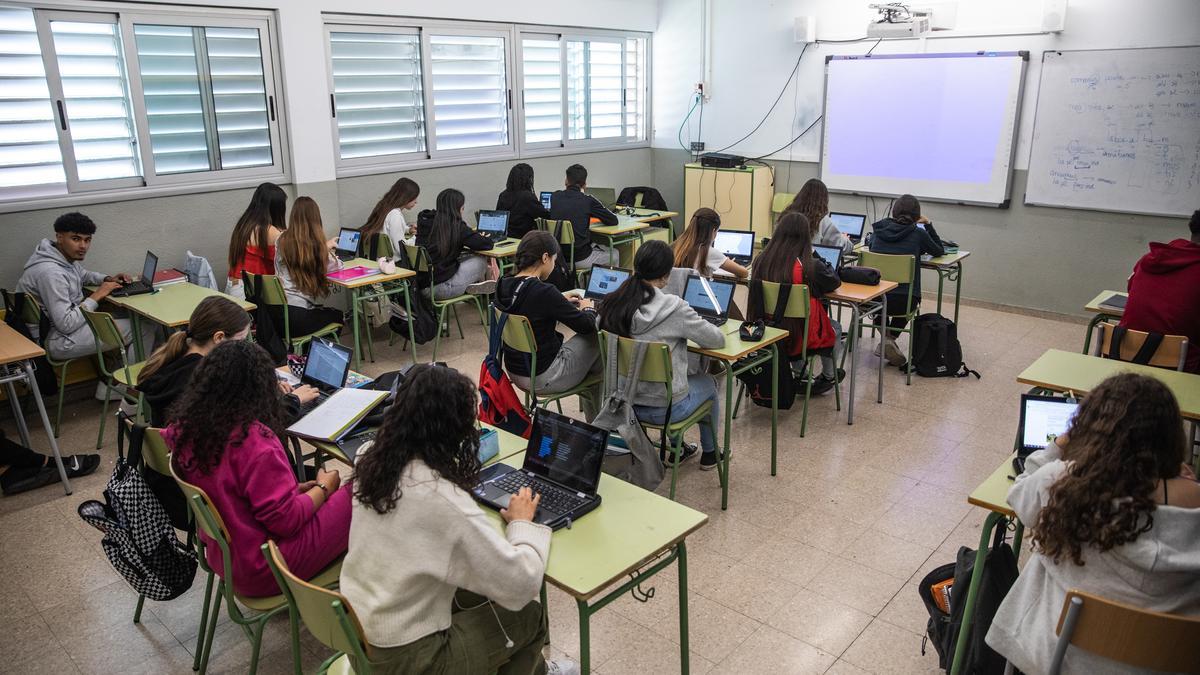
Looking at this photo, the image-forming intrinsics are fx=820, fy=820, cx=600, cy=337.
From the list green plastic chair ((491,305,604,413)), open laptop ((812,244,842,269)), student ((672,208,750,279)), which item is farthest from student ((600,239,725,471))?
open laptop ((812,244,842,269))

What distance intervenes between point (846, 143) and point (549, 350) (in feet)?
16.4

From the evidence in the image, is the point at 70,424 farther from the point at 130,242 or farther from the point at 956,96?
the point at 956,96

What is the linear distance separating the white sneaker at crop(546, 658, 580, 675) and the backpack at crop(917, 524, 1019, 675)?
1169mm

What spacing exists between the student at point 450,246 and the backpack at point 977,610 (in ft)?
13.1

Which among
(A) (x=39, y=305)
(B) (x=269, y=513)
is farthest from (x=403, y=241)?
(B) (x=269, y=513)

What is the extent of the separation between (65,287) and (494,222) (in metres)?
3.11

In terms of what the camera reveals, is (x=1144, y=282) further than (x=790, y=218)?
No

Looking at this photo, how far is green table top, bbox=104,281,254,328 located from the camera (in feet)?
14.6

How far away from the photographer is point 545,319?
12.9 feet

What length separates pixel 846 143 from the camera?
7.84 metres

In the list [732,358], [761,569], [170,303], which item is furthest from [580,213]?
[761,569]

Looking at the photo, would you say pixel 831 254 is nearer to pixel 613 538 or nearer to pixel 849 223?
pixel 849 223

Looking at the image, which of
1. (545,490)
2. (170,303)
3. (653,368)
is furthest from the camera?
(170,303)

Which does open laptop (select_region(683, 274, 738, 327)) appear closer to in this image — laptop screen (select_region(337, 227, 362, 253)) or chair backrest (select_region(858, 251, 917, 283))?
chair backrest (select_region(858, 251, 917, 283))
